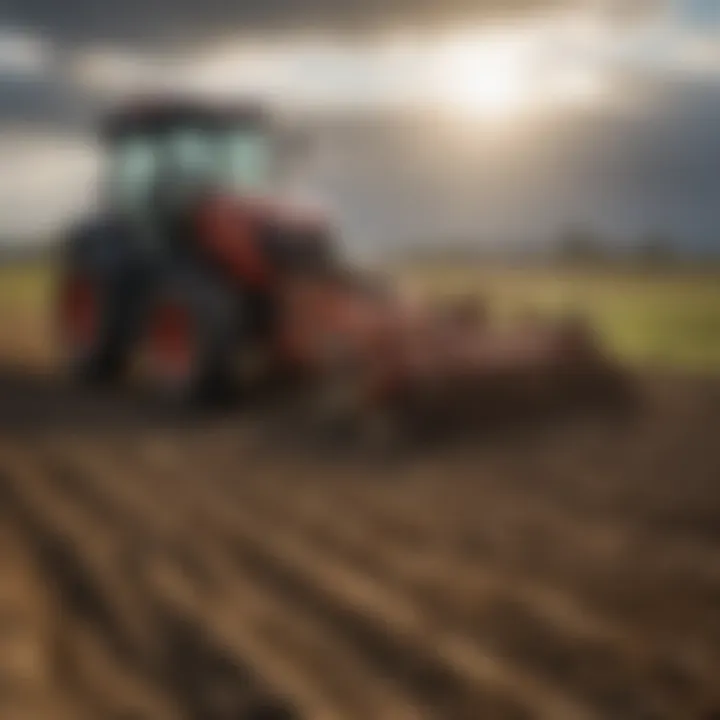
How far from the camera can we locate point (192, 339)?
3006mm

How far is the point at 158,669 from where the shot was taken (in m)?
1.49

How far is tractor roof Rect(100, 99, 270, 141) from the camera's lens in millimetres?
2486

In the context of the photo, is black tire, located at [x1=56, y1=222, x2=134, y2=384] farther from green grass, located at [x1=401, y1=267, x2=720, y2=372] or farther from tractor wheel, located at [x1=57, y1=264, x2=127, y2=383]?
green grass, located at [x1=401, y1=267, x2=720, y2=372]

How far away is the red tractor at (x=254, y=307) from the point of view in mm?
2711

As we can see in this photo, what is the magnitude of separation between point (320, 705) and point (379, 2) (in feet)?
4.72

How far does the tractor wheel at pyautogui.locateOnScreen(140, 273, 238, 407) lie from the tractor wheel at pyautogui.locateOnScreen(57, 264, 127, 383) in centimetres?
13

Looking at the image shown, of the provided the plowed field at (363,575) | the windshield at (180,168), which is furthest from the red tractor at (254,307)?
the plowed field at (363,575)

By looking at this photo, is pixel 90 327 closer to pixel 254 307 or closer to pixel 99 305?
pixel 99 305

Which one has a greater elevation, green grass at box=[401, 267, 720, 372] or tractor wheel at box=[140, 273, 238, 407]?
green grass at box=[401, 267, 720, 372]


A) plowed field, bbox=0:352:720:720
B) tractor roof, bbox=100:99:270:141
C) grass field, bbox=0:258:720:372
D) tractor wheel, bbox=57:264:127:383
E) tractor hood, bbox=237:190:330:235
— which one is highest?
tractor roof, bbox=100:99:270:141

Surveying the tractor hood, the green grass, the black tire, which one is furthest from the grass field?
the tractor hood

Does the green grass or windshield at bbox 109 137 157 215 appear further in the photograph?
windshield at bbox 109 137 157 215

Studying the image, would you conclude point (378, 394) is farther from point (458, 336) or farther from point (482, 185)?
point (482, 185)

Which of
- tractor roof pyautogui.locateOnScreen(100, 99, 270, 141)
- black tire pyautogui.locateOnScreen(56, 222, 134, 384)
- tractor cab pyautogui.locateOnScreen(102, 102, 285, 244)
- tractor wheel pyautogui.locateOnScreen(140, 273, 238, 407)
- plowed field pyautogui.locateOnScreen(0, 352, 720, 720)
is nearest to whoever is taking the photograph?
plowed field pyautogui.locateOnScreen(0, 352, 720, 720)
